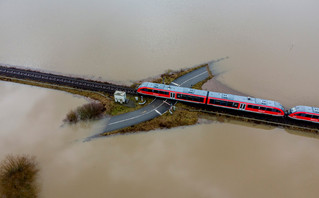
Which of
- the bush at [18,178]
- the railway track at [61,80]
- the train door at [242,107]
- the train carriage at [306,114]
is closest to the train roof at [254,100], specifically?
the train door at [242,107]

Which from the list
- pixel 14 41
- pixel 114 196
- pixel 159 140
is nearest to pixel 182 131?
pixel 159 140

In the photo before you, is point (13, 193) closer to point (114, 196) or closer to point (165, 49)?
point (114, 196)

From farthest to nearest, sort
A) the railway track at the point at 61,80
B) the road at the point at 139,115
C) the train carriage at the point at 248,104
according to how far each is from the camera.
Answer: the railway track at the point at 61,80
the road at the point at 139,115
the train carriage at the point at 248,104

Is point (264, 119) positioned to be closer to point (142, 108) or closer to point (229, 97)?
point (229, 97)

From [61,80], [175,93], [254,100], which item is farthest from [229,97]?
[61,80]

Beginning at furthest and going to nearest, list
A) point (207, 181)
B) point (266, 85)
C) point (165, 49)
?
point (165, 49) < point (266, 85) < point (207, 181)

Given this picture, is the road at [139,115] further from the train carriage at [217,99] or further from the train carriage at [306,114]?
the train carriage at [306,114]
